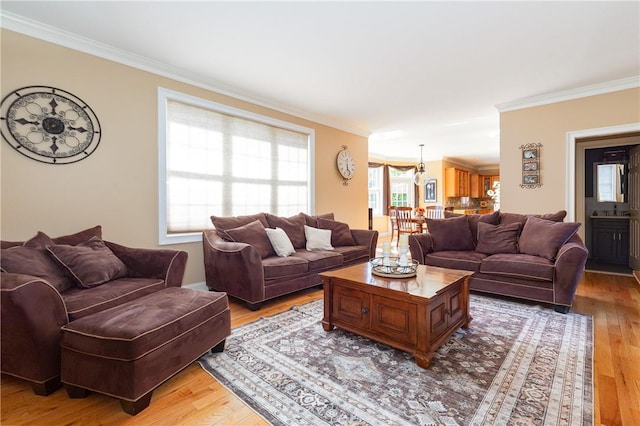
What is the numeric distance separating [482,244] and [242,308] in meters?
2.99

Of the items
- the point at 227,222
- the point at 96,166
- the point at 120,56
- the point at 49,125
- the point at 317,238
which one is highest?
the point at 120,56

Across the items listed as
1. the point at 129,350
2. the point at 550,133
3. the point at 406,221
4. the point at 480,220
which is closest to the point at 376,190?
the point at 406,221

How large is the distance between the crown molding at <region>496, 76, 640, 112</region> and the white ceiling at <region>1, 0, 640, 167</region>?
104 mm

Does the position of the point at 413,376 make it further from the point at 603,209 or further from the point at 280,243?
the point at 603,209

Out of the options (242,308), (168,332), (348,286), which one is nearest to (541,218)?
(348,286)

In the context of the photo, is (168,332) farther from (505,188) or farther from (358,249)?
(505,188)

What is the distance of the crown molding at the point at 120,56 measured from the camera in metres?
2.45

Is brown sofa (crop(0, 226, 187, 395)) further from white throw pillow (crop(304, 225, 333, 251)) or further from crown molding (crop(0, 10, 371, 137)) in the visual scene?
white throw pillow (crop(304, 225, 333, 251))

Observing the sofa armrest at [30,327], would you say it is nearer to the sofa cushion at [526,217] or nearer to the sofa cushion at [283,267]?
the sofa cushion at [283,267]

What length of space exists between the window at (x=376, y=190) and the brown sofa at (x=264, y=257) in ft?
14.9

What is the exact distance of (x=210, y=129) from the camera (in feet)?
12.4

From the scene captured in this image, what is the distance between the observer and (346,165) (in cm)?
570

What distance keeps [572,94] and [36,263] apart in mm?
6126

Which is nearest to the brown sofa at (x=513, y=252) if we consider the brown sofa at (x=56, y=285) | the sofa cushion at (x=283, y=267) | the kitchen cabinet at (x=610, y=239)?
the sofa cushion at (x=283, y=267)
